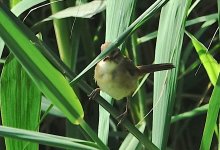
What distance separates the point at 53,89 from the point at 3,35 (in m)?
0.09

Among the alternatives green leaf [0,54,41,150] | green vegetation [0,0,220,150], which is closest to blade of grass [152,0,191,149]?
green vegetation [0,0,220,150]

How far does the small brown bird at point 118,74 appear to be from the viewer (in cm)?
110

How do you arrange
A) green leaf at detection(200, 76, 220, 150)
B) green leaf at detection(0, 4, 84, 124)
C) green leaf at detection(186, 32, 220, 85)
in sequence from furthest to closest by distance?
green leaf at detection(186, 32, 220, 85) → green leaf at detection(200, 76, 220, 150) → green leaf at detection(0, 4, 84, 124)

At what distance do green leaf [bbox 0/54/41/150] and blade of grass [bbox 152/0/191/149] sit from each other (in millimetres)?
197

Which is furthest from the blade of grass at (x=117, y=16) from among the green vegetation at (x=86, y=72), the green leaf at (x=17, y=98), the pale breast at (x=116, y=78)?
the pale breast at (x=116, y=78)

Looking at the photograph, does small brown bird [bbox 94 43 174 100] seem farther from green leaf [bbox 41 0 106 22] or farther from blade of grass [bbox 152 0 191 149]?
blade of grass [bbox 152 0 191 149]

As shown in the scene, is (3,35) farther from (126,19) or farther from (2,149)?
(2,149)

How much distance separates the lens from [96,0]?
3.81ft

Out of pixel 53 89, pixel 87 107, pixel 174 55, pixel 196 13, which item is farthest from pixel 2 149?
pixel 53 89

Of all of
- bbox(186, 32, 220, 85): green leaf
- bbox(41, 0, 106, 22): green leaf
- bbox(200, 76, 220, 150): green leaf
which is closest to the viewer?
bbox(200, 76, 220, 150): green leaf

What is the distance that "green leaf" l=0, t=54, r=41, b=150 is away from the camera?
797 millimetres

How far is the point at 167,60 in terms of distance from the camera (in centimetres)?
86

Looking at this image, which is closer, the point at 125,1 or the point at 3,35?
the point at 3,35

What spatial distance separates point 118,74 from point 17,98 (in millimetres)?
389
